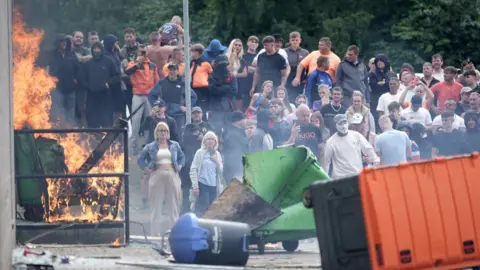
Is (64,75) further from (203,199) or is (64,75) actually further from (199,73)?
(203,199)

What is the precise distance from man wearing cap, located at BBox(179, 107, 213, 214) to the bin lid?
4.69 metres

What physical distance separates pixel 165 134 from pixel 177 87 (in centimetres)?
253

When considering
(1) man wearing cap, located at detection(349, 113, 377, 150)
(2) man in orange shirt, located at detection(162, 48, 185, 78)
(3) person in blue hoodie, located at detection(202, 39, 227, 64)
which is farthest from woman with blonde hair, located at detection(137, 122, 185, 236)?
(3) person in blue hoodie, located at detection(202, 39, 227, 64)

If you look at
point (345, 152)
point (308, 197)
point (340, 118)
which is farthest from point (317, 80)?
point (308, 197)

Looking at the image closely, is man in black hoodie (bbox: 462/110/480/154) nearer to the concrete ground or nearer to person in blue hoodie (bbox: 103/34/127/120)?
the concrete ground

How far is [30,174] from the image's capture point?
19.8 metres

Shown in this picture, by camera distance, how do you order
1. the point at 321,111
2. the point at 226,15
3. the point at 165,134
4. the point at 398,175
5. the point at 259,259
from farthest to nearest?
the point at 226,15
the point at 321,111
the point at 165,134
the point at 259,259
the point at 398,175

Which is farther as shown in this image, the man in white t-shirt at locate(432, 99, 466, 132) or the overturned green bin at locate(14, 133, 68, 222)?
the man in white t-shirt at locate(432, 99, 466, 132)

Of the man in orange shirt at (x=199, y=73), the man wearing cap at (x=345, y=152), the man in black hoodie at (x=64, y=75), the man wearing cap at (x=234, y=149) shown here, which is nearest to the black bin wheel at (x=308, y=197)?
the man wearing cap at (x=345, y=152)

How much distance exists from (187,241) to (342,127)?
506 cm

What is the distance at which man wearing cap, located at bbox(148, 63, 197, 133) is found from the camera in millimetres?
24062

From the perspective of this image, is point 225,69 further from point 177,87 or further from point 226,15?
point 226,15

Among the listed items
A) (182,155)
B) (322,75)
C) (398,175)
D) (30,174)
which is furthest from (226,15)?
(398,175)

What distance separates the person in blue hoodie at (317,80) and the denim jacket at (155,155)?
3.82 m
